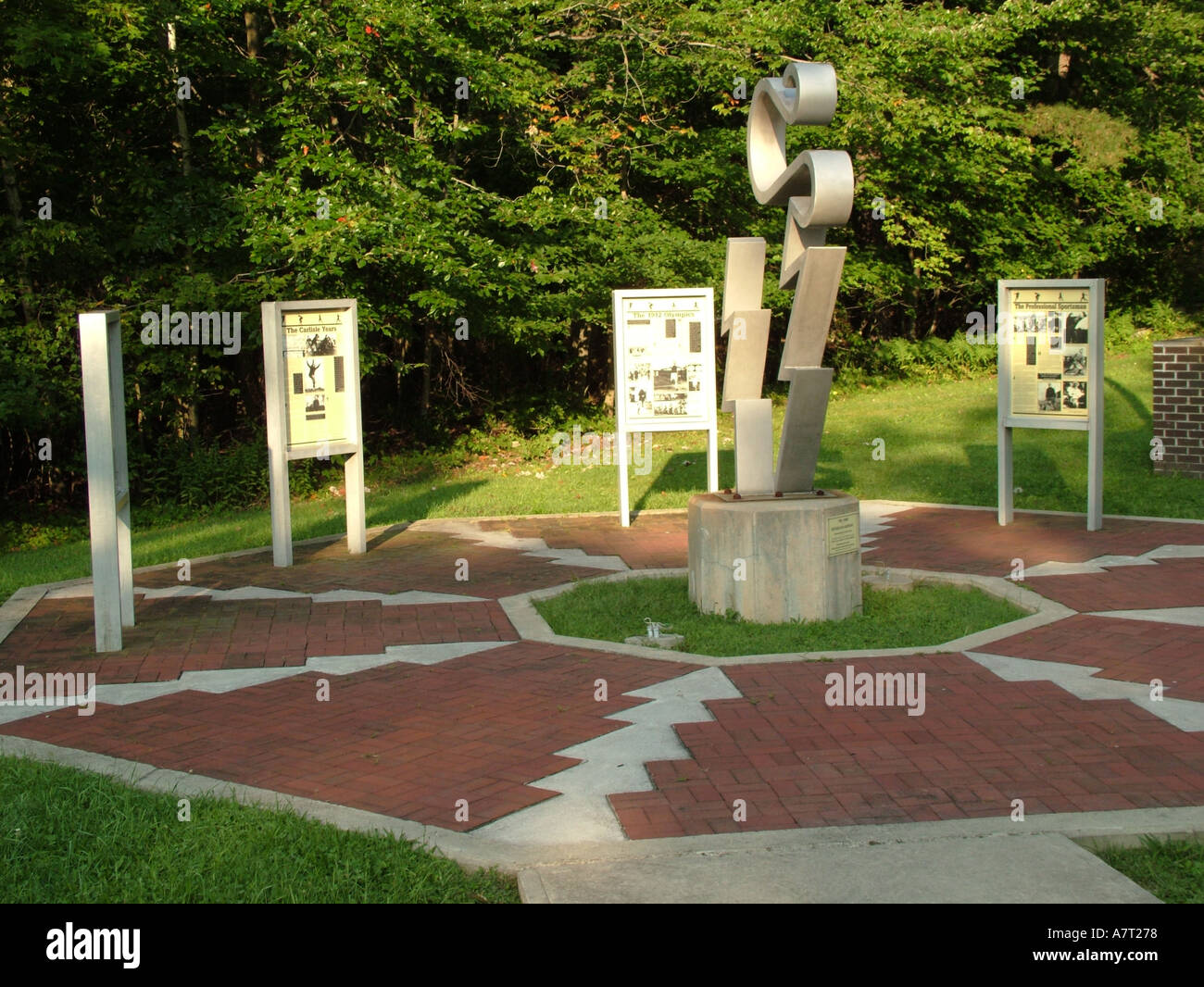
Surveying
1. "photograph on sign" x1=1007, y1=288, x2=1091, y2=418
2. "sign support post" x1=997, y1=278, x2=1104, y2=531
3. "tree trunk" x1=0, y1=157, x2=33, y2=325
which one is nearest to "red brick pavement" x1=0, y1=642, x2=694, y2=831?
"sign support post" x1=997, y1=278, x2=1104, y2=531

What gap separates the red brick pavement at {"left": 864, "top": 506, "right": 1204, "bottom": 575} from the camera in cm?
966

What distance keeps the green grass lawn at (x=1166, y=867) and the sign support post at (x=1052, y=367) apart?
671 cm

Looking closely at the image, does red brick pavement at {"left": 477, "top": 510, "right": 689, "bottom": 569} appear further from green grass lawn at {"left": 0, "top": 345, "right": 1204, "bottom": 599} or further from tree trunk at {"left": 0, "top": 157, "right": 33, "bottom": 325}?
tree trunk at {"left": 0, "top": 157, "right": 33, "bottom": 325}

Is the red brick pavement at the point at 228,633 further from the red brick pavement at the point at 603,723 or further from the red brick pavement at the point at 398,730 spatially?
the red brick pavement at the point at 398,730

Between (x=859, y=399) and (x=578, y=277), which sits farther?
(x=859, y=399)

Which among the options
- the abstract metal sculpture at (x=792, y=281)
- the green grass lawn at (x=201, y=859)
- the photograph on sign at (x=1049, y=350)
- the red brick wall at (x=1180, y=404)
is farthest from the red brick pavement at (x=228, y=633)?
the red brick wall at (x=1180, y=404)

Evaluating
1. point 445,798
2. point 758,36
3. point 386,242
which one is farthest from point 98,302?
point 445,798

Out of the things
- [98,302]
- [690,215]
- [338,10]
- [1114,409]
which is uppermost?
[338,10]

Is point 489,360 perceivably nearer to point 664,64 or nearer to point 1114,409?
point 664,64

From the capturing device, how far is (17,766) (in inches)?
212

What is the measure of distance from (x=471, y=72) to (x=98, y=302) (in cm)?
586

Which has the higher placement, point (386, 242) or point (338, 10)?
point (338, 10)

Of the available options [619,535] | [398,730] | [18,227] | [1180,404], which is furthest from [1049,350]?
[18,227]

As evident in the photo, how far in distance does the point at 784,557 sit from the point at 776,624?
426mm
